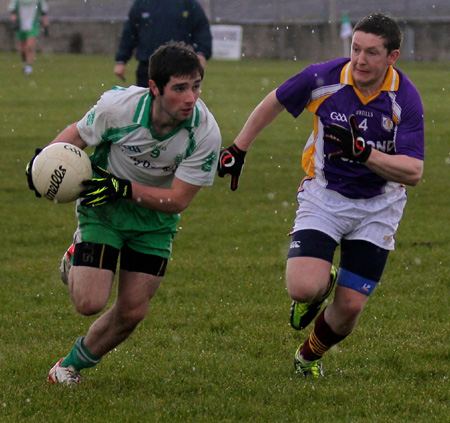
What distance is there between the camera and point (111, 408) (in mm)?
4816

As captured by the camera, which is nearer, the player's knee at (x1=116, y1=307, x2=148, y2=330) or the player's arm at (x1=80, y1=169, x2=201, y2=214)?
the player's arm at (x1=80, y1=169, x2=201, y2=214)

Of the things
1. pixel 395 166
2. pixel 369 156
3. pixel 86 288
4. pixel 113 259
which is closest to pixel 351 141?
pixel 369 156

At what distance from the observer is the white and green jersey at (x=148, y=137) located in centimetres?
506

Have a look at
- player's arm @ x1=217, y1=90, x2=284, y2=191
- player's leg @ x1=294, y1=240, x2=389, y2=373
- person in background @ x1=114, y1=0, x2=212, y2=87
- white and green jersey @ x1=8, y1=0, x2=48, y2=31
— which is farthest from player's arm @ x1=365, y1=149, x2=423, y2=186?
white and green jersey @ x1=8, y1=0, x2=48, y2=31

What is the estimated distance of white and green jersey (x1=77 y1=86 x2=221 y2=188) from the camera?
506 cm

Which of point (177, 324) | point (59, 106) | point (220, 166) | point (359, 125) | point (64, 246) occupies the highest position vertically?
point (359, 125)

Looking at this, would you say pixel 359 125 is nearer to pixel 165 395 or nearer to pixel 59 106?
pixel 165 395

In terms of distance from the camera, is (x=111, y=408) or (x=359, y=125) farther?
(x=359, y=125)

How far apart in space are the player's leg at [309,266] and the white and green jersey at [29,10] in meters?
23.0

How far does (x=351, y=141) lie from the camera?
4758 millimetres

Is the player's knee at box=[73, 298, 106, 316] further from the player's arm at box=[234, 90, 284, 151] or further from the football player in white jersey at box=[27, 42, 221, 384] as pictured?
the player's arm at box=[234, 90, 284, 151]

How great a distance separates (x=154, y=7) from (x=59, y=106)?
7.43 meters

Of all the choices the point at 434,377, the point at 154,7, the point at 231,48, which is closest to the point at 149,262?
the point at 434,377

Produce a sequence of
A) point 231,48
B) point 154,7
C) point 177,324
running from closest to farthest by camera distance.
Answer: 1. point 177,324
2. point 154,7
3. point 231,48
